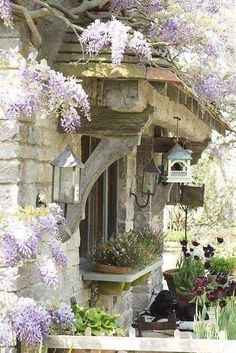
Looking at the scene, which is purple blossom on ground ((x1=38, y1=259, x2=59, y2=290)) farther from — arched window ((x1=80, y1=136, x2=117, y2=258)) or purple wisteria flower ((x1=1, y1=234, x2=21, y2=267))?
arched window ((x1=80, y1=136, x2=117, y2=258))

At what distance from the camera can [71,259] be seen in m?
6.07

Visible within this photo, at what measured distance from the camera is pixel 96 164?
5.52m

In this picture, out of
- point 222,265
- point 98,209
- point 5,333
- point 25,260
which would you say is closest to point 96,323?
point 25,260

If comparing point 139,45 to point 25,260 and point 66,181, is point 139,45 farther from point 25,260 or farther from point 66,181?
point 25,260

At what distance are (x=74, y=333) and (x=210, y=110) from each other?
3529 mm

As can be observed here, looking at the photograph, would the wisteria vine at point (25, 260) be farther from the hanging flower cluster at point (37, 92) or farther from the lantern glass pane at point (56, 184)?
the hanging flower cluster at point (37, 92)

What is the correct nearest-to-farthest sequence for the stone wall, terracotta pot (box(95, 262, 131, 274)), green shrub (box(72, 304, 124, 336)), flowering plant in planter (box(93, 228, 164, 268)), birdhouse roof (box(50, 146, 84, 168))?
1. the stone wall
2. birdhouse roof (box(50, 146, 84, 168))
3. green shrub (box(72, 304, 124, 336))
4. terracotta pot (box(95, 262, 131, 274))
5. flowering plant in planter (box(93, 228, 164, 268))

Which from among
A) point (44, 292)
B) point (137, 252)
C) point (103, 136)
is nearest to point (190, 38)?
point (103, 136)

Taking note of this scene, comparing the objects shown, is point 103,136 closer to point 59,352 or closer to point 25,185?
point 25,185

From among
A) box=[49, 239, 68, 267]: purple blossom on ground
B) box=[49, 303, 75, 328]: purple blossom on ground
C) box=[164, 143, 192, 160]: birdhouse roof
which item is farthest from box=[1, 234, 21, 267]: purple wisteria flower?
box=[164, 143, 192, 160]: birdhouse roof

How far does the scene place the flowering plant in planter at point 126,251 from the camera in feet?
22.6

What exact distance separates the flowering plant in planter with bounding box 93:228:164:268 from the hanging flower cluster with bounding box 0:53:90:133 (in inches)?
95.2

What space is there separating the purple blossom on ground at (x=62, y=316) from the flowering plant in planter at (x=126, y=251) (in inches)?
74.8

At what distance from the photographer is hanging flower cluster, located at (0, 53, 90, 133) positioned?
4352mm
